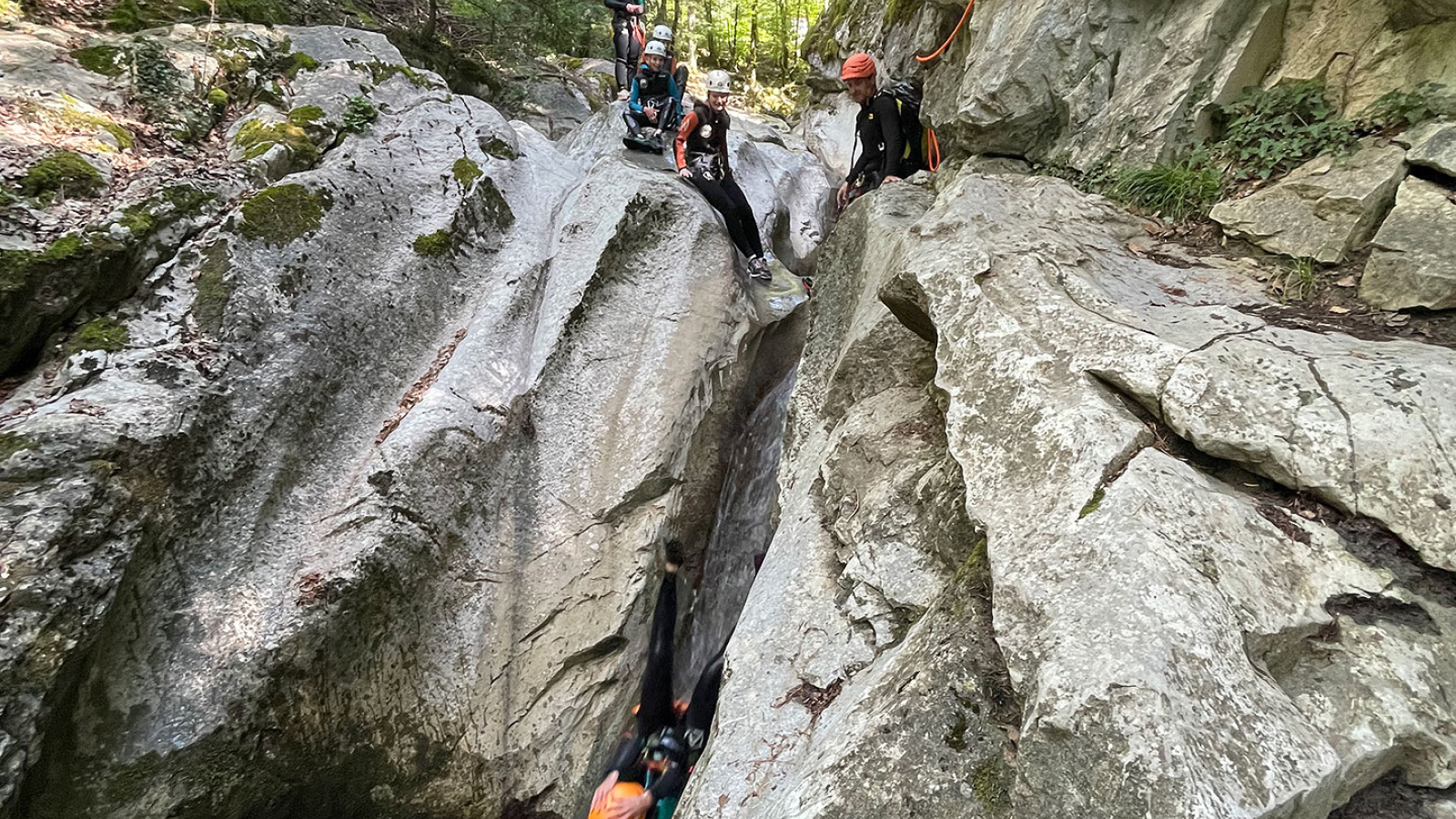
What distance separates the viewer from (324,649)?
6.16 m

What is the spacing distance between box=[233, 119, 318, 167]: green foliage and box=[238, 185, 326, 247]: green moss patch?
0.92 meters

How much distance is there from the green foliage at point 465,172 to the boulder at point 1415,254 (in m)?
9.63

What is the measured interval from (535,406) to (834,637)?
487 centimetres

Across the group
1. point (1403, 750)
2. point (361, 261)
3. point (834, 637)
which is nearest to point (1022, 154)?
point (834, 637)

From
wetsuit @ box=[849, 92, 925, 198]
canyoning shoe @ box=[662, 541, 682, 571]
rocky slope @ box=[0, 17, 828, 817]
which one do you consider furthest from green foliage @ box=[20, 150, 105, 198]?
wetsuit @ box=[849, 92, 925, 198]

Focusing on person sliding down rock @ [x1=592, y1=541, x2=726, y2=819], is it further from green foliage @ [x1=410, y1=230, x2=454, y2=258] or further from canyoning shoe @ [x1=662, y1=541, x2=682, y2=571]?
green foliage @ [x1=410, y1=230, x2=454, y2=258]

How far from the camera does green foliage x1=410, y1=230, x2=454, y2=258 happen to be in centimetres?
839

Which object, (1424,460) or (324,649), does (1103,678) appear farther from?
(324,649)

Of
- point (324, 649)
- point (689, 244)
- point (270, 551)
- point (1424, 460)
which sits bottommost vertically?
point (324, 649)

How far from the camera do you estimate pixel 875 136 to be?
31.9ft

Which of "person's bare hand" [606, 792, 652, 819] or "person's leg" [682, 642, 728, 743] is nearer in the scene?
"person's bare hand" [606, 792, 652, 819]

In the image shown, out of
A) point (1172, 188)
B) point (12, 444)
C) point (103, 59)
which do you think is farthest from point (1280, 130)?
point (103, 59)

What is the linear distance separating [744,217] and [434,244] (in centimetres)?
433

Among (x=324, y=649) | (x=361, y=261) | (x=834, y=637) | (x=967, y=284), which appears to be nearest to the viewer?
(x=834, y=637)
